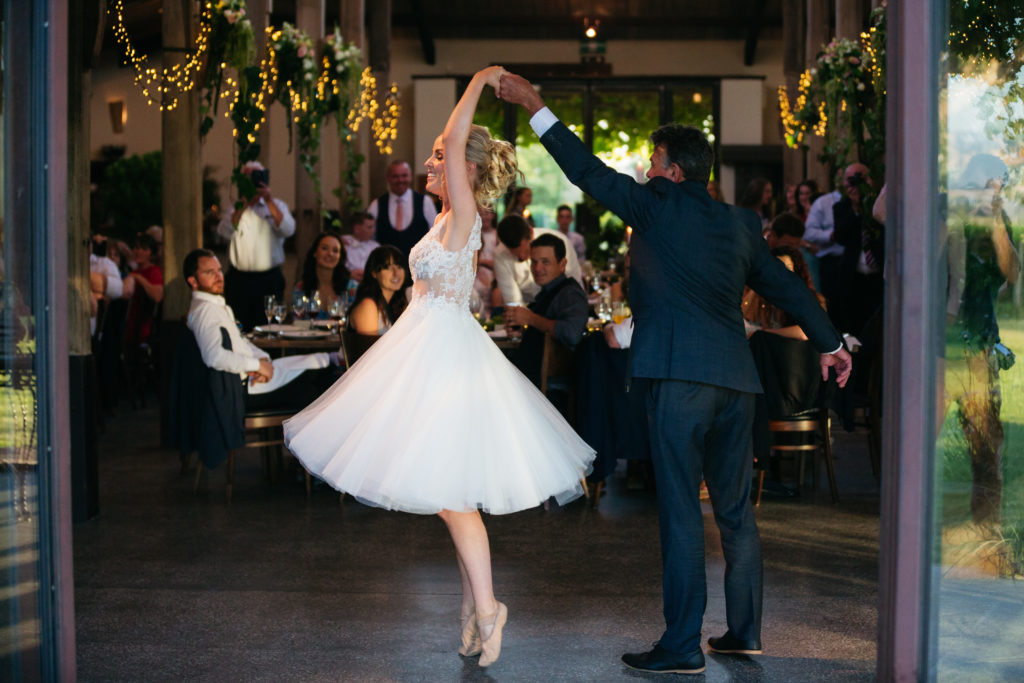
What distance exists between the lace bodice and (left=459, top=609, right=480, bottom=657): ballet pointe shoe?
3.01 feet

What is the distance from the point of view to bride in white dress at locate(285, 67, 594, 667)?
346cm

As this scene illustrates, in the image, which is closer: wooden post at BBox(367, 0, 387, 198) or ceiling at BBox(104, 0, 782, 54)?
wooden post at BBox(367, 0, 387, 198)

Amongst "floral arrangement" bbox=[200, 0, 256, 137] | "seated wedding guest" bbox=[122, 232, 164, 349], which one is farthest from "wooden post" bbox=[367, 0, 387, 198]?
"floral arrangement" bbox=[200, 0, 256, 137]

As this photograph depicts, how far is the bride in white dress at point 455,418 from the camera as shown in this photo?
3456 millimetres

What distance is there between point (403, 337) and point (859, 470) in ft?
13.8

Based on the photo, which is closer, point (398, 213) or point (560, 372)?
point (560, 372)

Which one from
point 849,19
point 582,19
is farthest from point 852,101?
point 582,19

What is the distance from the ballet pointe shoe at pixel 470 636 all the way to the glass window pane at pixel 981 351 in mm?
1323

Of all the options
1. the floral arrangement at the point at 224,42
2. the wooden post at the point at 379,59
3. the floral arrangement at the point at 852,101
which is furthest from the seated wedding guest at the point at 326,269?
the wooden post at the point at 379,59

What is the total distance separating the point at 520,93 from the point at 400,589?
197 cm

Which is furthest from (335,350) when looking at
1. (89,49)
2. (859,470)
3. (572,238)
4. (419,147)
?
(419,147)

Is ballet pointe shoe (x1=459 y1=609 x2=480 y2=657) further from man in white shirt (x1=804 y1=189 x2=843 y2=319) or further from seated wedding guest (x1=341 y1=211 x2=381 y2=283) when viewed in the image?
man in white shirt (x1=804 y1=189 x2=843 y2=319)

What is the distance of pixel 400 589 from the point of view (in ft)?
14.8

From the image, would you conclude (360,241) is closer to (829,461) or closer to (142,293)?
(142,293)
